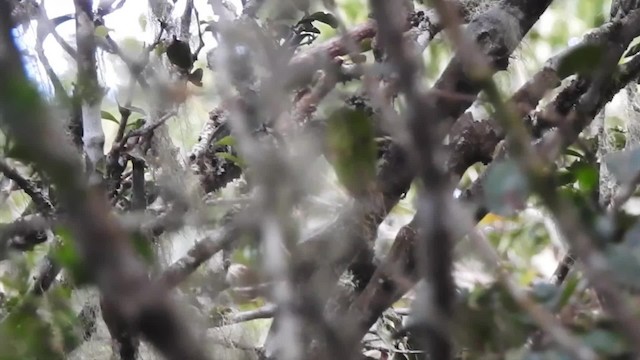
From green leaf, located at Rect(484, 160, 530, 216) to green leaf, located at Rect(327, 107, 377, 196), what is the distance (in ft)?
0.20

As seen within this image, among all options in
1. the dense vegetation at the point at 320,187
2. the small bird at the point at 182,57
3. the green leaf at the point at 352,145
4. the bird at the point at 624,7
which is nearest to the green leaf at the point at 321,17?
the dense vegetation at the point at 320,187

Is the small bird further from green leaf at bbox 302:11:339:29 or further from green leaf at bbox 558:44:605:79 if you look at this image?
green leaf at bbox 558:44:605:79

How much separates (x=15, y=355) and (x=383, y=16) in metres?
0.35

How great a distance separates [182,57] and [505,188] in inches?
23.4

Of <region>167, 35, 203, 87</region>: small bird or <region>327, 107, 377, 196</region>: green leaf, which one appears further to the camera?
<region>167, 35, 203, 87</region>: small bird

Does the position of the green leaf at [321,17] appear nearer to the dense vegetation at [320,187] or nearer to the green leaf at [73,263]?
the dense vegetation at [320,187]

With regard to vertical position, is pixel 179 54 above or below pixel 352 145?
below

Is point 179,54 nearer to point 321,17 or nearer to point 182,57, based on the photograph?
point 182,57

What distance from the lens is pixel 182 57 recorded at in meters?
0.90

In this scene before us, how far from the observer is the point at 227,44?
0.39 meters

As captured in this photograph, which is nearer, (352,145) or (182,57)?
(352,145)

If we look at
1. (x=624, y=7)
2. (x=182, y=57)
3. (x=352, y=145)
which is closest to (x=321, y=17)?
(x=182, y=57)

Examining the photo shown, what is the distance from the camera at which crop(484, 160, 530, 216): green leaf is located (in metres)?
0.37

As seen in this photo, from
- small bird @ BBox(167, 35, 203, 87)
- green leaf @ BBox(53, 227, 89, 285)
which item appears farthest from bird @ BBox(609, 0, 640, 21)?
green leaf @ BBox(53, 227, 89, 285)
